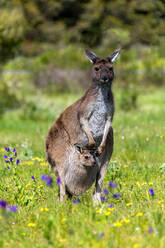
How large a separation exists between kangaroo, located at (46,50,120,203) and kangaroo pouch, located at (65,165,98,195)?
0.02 m

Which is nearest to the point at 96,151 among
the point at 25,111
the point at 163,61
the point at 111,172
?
the point at 111,172

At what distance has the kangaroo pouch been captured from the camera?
411 cm

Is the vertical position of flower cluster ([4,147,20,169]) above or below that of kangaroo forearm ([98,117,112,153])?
below

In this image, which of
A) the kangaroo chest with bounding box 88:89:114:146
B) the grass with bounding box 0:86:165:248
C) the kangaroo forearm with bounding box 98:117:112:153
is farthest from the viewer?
the kangaroo chest with bounding box 88:89:114:146

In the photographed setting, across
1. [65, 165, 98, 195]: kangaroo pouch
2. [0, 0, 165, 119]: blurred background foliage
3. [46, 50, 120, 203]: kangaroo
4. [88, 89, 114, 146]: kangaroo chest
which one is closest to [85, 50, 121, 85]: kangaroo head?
[46, 50, 120, 203]: kangaroo

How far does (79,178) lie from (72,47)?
855 inches

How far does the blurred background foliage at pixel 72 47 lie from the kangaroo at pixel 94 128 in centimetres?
342

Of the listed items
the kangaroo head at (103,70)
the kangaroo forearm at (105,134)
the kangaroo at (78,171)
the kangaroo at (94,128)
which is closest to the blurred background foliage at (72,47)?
the kangaroo head at (103,70)

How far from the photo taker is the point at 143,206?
3771 mm

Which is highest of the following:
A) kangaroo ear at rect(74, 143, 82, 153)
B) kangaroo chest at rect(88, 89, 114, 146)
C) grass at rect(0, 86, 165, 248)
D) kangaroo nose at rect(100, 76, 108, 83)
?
kangaroo nose at rect(100, 76, 108, 83)

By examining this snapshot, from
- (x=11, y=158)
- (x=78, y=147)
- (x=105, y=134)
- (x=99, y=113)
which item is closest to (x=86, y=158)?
(x=78, y=147)

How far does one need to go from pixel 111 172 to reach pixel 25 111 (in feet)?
26.6

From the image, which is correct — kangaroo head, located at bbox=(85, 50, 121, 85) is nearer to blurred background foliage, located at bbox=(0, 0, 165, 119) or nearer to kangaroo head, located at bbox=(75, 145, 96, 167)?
kangaroo head, located at bbox=(75, 145, 96, 167)

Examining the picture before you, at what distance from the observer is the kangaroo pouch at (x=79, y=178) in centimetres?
411
